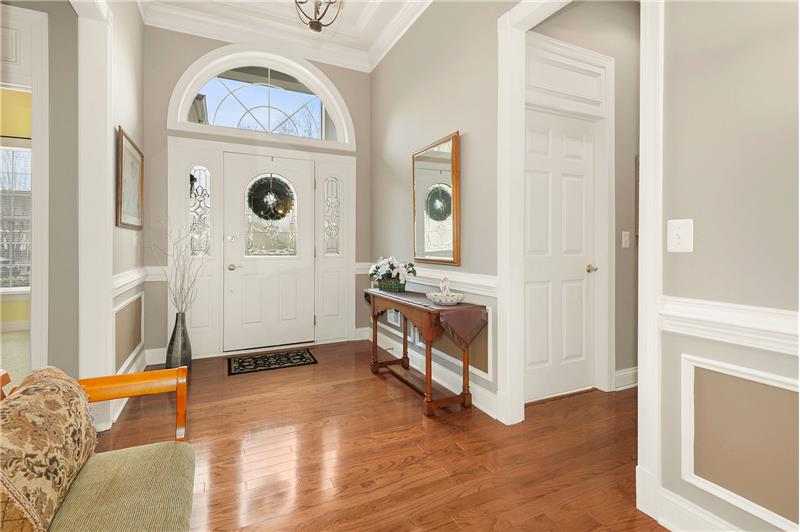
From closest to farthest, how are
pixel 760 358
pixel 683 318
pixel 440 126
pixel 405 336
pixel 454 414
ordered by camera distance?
pixel 760 358, pixel 683 318, pixel 454 414, pixel 440 126, pixel 405 336

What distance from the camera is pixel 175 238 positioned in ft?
12.5

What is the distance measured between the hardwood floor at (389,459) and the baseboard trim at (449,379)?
104 mm

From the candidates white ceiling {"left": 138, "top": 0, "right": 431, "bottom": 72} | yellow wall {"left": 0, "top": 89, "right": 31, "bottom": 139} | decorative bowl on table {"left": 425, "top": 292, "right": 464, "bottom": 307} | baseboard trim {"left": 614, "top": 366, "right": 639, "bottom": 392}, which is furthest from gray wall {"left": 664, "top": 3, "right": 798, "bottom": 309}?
yellow wall {"left": 0, "top": 89, "right": 31, "bottom": 139}

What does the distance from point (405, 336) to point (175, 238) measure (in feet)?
8.04

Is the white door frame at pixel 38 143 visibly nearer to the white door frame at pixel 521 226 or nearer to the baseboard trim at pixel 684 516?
the white door frame at pixel 521 226

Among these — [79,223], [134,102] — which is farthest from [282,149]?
[79,223]

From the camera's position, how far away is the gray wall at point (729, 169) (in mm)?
1248

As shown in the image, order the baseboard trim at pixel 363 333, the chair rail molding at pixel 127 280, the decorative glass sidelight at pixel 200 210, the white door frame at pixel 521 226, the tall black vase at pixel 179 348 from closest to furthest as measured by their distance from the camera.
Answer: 1. the white door frame at pixel 521 226
2. the chair rail molding at pixel 127 280
3. the tall black vase at pixel 179 348
4. the decorative glass sidelight at pixel 200 210
5. the baseboard trim at pixel 363 333

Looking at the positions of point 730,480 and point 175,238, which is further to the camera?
point 175,238

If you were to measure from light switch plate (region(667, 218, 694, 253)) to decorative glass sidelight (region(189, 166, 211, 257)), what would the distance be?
3880 millimetres

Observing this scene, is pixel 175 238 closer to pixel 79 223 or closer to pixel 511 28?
pixel 79 223

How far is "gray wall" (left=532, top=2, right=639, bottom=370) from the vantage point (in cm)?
300

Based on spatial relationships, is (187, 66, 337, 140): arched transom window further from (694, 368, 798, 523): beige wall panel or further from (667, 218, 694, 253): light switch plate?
(694, 368, 798, 523): beige wall panel

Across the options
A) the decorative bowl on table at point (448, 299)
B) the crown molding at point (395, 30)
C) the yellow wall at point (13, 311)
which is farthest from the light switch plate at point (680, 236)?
the yellow wall at point (13, 311)
